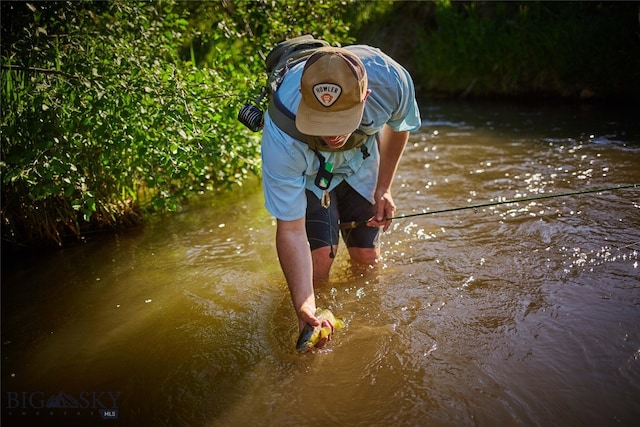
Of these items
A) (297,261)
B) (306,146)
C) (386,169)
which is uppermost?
(306,146)

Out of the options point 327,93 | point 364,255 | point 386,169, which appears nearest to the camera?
point 327,93

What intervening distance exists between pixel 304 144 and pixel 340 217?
104cm

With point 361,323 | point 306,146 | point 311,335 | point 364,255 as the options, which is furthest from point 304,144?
point 364,255

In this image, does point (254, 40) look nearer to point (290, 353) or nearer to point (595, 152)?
point (290, 353)

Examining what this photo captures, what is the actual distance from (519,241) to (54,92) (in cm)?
335

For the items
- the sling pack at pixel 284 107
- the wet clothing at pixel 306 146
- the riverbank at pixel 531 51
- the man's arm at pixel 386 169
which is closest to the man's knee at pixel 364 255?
the man's arm at pixel 386 169

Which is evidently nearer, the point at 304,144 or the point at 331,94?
the point at 331,94

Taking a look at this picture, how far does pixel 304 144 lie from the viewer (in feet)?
7.97

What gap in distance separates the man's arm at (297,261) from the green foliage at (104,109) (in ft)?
3.98

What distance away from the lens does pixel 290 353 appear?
2.70m

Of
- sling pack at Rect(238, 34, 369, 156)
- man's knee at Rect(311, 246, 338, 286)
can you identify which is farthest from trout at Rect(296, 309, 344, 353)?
sling pack at Rect(238, 34, 369, 156)

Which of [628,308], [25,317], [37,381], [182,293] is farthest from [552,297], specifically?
[25,317]

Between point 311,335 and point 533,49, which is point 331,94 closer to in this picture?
point 311,335

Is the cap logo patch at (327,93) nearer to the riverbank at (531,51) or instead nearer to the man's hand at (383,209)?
the man's hand at (383,209)
